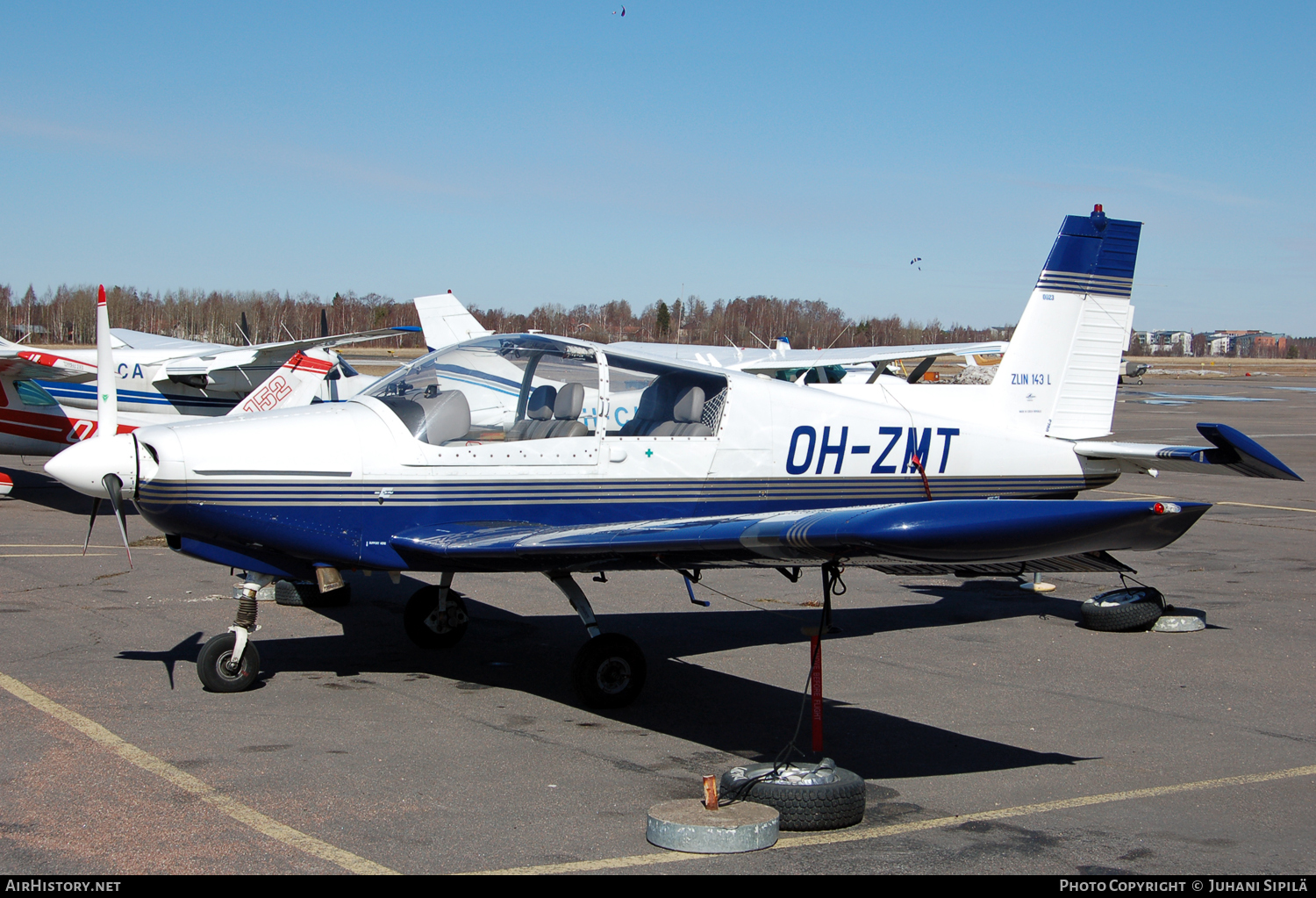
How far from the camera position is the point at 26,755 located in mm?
4977

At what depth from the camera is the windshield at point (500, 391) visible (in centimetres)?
642

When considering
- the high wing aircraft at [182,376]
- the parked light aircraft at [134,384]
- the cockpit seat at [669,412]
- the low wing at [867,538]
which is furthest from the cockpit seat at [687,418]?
the high wing aircraft at [182,376]

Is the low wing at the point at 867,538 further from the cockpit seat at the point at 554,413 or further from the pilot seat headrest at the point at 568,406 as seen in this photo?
the pilot seat headrest at the point at 568,406

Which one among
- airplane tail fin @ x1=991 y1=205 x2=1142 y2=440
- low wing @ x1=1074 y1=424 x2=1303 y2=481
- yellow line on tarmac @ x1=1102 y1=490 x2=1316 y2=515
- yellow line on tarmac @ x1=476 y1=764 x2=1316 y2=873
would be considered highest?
airplane tail fin @ x1=991 y1=205 x2=1142 y2=440

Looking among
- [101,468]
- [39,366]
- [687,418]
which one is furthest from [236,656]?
[39,366]

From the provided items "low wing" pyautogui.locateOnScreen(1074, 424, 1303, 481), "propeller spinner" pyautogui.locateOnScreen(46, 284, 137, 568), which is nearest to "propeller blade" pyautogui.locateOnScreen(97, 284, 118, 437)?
A: "propeller spinner" pyautogui.locateOnScreen(46, 284, 137, 568)

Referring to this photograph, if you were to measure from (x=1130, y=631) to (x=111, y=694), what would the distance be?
6950mm

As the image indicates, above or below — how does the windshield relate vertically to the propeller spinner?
above

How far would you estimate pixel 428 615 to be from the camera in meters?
7.49

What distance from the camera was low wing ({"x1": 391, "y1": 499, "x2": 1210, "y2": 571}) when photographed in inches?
147

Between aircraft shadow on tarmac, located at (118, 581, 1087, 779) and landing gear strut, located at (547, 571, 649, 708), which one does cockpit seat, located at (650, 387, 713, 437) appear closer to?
landing gear strut, located at (547, 571, 649, 708)

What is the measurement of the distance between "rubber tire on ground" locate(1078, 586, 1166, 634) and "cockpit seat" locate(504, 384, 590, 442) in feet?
14.0

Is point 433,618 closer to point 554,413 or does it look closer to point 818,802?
point 554,413

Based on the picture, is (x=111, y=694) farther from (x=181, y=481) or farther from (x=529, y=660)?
(x=529, y=660)
